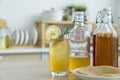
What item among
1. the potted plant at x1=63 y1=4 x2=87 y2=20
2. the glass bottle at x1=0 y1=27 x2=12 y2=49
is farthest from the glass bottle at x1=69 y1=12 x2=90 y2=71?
the potted plant at x1=63 y1=4 x2=87 y2=20

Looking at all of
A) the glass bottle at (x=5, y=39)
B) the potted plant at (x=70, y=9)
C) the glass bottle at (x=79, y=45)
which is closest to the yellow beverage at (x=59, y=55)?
the glass bottle at (x=79, y=45)

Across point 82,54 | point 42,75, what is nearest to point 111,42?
point 82,54

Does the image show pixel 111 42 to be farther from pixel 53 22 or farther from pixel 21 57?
pixel 53 22

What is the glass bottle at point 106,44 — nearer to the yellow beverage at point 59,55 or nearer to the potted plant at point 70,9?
the yellow beverage at point 59,55

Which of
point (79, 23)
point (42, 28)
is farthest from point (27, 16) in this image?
point (79, 23)

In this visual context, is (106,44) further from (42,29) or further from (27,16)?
(27,16)

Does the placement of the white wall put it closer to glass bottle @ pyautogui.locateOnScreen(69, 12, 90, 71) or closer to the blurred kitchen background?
the blurred kitchen background
